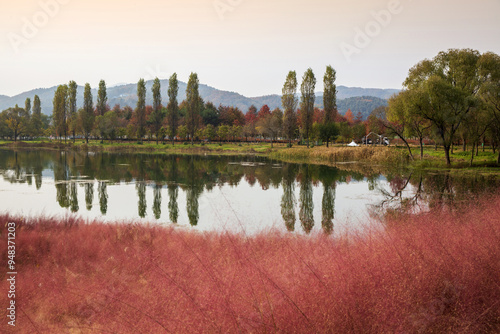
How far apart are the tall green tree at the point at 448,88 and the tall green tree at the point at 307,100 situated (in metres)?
22.4

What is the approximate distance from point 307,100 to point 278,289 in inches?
2393

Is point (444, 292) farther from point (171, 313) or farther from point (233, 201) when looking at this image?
point (233, 201)

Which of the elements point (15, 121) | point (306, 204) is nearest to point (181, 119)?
point (15, 121)

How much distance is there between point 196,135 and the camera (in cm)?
8025

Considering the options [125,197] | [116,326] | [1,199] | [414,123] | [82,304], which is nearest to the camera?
[116,326]

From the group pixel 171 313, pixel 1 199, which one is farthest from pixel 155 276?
pixel 1 199

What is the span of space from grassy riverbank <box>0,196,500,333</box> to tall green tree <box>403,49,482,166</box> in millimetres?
29511

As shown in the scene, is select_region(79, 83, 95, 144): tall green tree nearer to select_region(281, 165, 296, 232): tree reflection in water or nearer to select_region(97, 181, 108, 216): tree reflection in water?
select_region(97, 181, 108, 216): tree reflection in water

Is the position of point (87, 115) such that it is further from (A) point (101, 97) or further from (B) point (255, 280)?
(B) point (255, 280)

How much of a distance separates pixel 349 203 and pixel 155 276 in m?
13.4

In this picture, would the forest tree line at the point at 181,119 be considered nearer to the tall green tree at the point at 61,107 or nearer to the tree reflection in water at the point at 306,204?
the tall green tree at the point at 61,107

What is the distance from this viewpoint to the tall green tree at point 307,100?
6291cm

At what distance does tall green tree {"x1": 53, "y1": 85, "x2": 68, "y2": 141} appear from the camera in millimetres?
80375

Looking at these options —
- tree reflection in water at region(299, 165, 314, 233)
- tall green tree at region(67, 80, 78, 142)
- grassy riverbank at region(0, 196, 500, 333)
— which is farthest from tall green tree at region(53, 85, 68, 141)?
grassy riverbank at region(0, 196, 500, 333)
